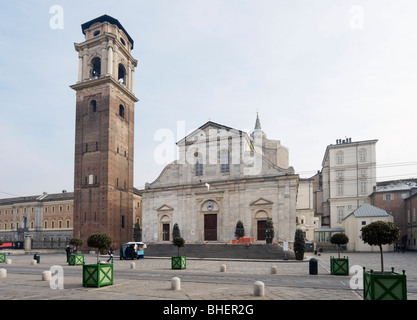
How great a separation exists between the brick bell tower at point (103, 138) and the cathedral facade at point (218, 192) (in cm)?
398

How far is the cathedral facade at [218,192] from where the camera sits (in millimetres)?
37938

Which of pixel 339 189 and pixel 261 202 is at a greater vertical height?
pixel 339 189

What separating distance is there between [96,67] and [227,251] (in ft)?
106

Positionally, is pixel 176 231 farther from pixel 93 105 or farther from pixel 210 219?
pixel 93 105

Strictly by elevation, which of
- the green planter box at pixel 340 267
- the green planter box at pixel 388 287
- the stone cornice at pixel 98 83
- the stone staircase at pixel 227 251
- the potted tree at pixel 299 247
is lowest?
the stone staircase at pixel 227 251

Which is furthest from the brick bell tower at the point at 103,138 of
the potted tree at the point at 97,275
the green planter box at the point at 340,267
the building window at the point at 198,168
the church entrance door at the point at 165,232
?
the green planter box at the point at 340,267

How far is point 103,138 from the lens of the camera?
43.8m

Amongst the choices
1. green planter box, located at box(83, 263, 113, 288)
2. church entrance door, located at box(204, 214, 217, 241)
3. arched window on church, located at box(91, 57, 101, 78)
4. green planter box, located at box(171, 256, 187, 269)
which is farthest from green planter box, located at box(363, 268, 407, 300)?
arched window on church, located at box(91, 57, 101, 78)

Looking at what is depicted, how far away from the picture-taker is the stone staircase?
3234cm

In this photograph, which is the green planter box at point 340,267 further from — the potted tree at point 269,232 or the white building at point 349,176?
the white building at point 349,176

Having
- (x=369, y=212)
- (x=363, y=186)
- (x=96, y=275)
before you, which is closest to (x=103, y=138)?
(x=96, y=275)

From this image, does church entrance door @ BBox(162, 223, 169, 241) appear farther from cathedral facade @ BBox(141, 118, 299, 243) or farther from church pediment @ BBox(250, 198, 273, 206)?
church pediment @ BBox(250, 198, 273, 206)

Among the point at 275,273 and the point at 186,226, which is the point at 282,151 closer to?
the point at 186,226
